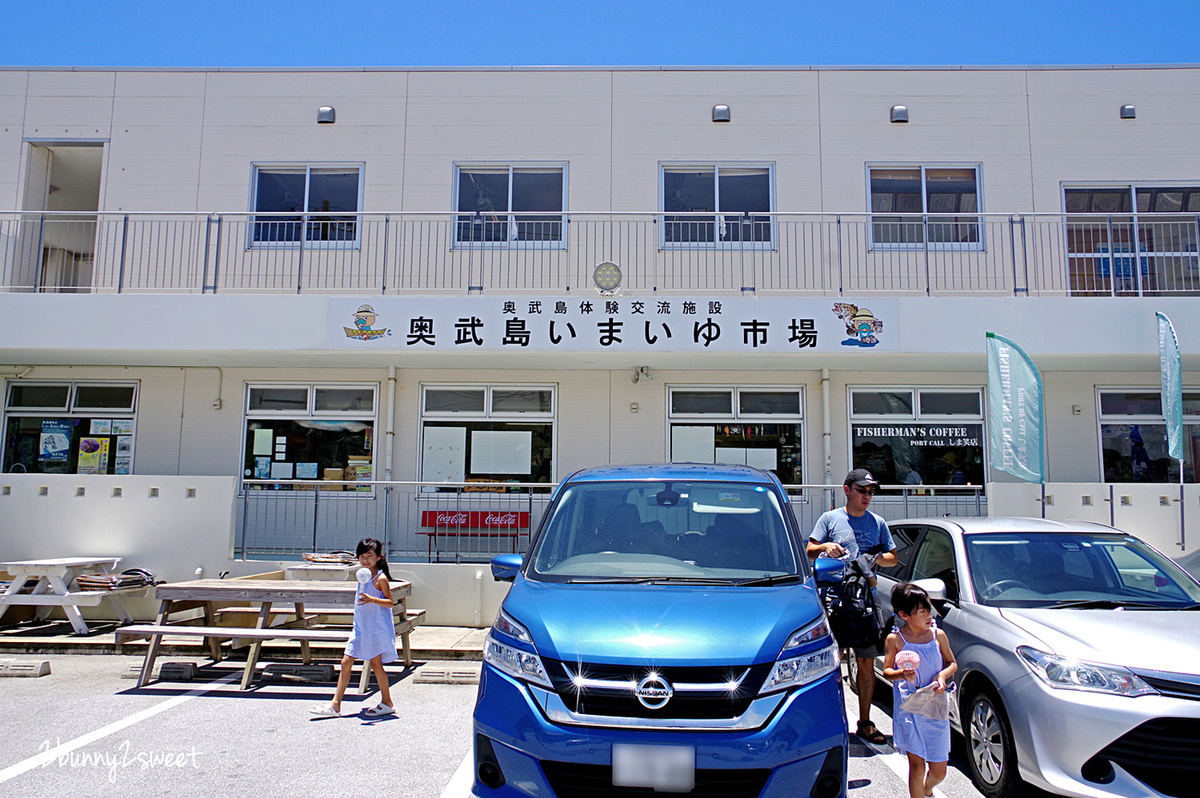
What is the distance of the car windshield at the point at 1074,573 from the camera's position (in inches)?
200

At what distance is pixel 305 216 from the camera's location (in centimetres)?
1202

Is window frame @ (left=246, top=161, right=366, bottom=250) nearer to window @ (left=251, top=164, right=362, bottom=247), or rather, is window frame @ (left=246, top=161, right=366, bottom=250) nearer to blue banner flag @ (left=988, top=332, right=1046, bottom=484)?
window @ (left=251, top=164, right=362, bottom=247)

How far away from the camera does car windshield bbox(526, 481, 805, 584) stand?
4.46 m

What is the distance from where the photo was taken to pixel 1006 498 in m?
9.38

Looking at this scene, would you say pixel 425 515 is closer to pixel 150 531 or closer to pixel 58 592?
pixel 150 531

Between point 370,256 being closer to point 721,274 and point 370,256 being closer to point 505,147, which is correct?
point 505,147


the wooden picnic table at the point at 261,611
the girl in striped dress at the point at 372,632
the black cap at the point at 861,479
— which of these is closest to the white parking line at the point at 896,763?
the black cap at the point at 861,479

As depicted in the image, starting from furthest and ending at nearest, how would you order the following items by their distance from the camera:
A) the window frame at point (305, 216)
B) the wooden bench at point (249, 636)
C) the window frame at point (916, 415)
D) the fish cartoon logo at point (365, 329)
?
the window frame at point (305, 216)
the window frame at point (916, 415)
the fish cartoon logo at point (365, 329)
the wooden bench at point (249, 636)

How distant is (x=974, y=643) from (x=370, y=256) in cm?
992

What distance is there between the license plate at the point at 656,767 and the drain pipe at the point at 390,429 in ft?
29.6

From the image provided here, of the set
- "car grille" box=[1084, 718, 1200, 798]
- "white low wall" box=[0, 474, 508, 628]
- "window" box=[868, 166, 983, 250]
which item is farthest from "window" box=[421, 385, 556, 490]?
"car grille" box=[1084, 718, 1200, 798]

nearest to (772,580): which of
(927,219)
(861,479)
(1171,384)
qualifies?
(861,479)

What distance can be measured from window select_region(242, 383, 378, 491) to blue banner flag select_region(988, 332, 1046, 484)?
27.0 ft

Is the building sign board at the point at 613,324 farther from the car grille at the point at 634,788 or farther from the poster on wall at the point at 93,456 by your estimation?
the car grille at the point at 634,788
